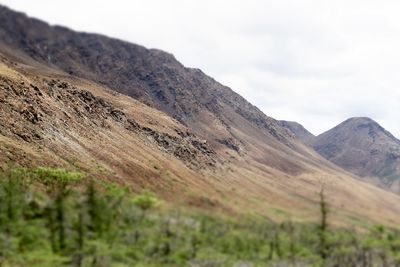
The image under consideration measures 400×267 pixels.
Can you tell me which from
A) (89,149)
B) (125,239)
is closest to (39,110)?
(89,149)

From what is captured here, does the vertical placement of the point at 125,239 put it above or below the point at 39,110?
below

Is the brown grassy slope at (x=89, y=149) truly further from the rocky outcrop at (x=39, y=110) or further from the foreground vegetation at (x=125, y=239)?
the foreground vegetation at (x=125, y=239)

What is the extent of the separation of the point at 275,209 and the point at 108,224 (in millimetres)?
113061

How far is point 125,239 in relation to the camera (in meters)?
76.4

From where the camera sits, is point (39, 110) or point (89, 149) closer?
point (39, 110)

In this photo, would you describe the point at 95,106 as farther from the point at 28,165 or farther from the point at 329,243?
the point at 329,243

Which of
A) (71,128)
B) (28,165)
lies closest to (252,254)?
(28,165)

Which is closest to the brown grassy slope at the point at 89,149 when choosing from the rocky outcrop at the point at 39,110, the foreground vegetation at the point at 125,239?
the rocky outcrop at the point at 39,110

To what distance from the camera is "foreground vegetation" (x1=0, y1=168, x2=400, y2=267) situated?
62.0 meters

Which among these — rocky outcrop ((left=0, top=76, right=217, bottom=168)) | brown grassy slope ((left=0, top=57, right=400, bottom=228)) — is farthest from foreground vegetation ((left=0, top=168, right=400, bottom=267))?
rocky outcrop ((left=0, top=76, right=217, bottom=168))

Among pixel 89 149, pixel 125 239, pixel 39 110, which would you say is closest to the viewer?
pixel 125 239

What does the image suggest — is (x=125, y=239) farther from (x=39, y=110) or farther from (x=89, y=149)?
(x=39, y=110)

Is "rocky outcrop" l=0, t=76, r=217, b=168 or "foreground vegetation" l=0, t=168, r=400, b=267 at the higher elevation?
"rocky outcrop" l=0, t=76, r=217, b=168

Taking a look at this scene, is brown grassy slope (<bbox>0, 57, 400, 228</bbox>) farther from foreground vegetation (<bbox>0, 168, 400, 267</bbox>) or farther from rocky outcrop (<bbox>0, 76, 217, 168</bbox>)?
foreground vegetation (<bbox>0, 168, 400, 267</bbox>)
